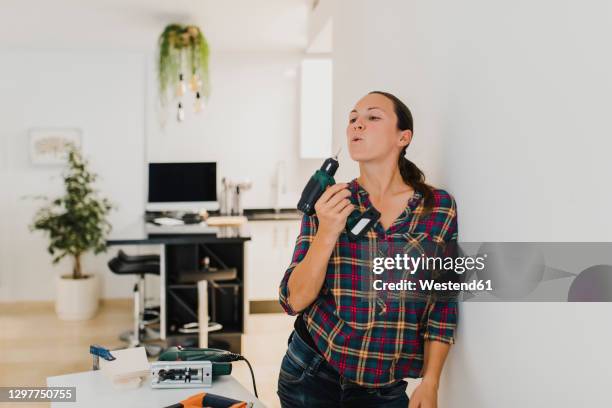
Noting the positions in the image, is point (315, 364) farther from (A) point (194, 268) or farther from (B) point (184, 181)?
(B) point (184, 181)

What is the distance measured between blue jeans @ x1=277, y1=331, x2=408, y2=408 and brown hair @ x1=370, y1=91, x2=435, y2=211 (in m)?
0.50

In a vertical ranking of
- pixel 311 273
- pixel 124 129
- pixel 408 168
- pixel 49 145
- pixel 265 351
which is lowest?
pixel 265 351

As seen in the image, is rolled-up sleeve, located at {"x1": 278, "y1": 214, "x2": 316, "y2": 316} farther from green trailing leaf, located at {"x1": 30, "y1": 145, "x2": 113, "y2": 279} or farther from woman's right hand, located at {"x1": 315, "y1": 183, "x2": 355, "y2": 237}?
green trailing leaf, located at {"x1": 30, "y1": 145, "x2": 113, "y2": 279}

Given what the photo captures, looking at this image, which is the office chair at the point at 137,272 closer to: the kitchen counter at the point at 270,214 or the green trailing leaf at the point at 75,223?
the green trailing leaf at the point at 75,223

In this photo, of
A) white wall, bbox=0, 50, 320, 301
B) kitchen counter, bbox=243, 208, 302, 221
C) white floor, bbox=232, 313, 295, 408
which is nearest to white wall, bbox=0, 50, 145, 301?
white wall, bbox=0, 50, 320, 301

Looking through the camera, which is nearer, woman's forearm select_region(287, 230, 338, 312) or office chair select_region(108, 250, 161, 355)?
woman's forearm select_region(287, 230, 338, 312)

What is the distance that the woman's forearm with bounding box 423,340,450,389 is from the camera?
1597mm

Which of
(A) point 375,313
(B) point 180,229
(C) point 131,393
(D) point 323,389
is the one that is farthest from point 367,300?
(B) point 180,229

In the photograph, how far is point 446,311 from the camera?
1.64 meters

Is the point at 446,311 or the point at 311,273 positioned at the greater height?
the point at 311,273

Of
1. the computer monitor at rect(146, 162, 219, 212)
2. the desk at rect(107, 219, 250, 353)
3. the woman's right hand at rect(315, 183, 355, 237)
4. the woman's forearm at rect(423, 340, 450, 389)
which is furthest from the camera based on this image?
the computer monitor at rect(146, 162, 219, 212)

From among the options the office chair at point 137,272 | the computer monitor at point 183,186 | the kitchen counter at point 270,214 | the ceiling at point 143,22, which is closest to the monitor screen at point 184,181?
the computer monitor at point 183,186

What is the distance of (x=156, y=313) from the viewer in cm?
562

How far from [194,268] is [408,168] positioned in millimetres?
3123
